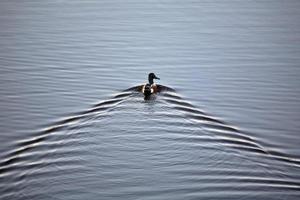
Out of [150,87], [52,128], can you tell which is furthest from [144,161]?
[150,87]

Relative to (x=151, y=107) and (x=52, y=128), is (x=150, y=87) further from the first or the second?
(x=52, y=128)

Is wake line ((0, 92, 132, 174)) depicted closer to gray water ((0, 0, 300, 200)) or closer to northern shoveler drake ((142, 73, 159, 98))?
gray water ((0, 0, 300, 200))

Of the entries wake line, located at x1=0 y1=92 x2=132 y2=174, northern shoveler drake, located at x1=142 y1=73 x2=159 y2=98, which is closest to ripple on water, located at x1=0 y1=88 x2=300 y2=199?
wake line, located at x1=0 y1=92 x2=132 y2=174

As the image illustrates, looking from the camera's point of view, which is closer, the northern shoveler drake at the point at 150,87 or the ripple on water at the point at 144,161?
the ripple on water at the point at 144,161

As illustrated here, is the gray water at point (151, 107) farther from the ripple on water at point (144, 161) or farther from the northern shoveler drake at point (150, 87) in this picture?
the northern shoveler drake at point (150, 87)

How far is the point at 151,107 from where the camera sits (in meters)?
19.8

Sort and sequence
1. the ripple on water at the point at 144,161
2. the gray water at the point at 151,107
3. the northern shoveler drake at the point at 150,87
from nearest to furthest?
the ripple on water at the point at 144,161 → the gray water at the point at 151,107 → the northern shoveler drake at the point at 150,87

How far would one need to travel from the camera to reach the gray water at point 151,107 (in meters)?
15.3

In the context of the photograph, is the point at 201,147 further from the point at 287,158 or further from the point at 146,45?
the point at 146,45

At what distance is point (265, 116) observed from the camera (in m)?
19.7

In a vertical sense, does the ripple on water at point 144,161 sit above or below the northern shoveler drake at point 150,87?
below

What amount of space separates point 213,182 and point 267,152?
7.81 ft

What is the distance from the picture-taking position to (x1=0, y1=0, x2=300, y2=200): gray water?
601 inches

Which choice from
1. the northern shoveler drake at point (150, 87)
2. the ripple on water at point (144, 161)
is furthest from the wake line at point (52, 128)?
the northern shoveler drake at point (150, 87)
